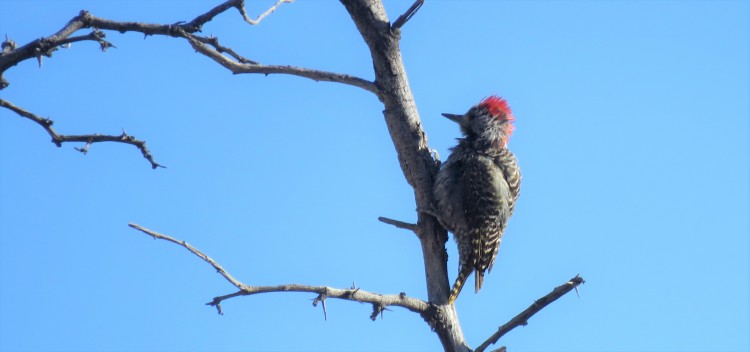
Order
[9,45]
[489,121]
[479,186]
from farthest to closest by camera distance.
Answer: [489,121] → [479,186] → [9,45]

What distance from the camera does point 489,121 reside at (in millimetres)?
8570

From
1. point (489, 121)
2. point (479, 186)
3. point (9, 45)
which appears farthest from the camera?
point (489, 121)

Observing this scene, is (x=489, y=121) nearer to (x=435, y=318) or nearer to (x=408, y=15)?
(x=408, y=15)

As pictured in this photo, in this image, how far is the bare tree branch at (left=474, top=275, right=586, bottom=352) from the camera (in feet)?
17.0

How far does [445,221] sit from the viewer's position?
282 inches

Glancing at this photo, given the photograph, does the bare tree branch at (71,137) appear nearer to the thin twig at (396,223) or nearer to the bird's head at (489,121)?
the thin twig at (396,223)

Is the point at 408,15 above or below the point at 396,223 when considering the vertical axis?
above

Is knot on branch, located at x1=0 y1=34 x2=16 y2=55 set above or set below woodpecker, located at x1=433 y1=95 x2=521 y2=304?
below

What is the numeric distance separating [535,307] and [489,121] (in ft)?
11.5

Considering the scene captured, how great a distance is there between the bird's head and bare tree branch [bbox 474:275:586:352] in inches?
132

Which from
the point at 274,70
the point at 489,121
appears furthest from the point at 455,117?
the point at 274,70

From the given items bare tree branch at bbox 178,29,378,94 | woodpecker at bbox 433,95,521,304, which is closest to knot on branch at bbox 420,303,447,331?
woodpecker at bbox 433,95,521,304

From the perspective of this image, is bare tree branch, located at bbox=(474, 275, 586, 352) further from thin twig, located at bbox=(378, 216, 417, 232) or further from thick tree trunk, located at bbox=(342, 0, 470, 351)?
thin twig, located at bbox=(378, 216, 417, 232)

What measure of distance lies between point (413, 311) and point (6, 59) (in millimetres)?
2799
